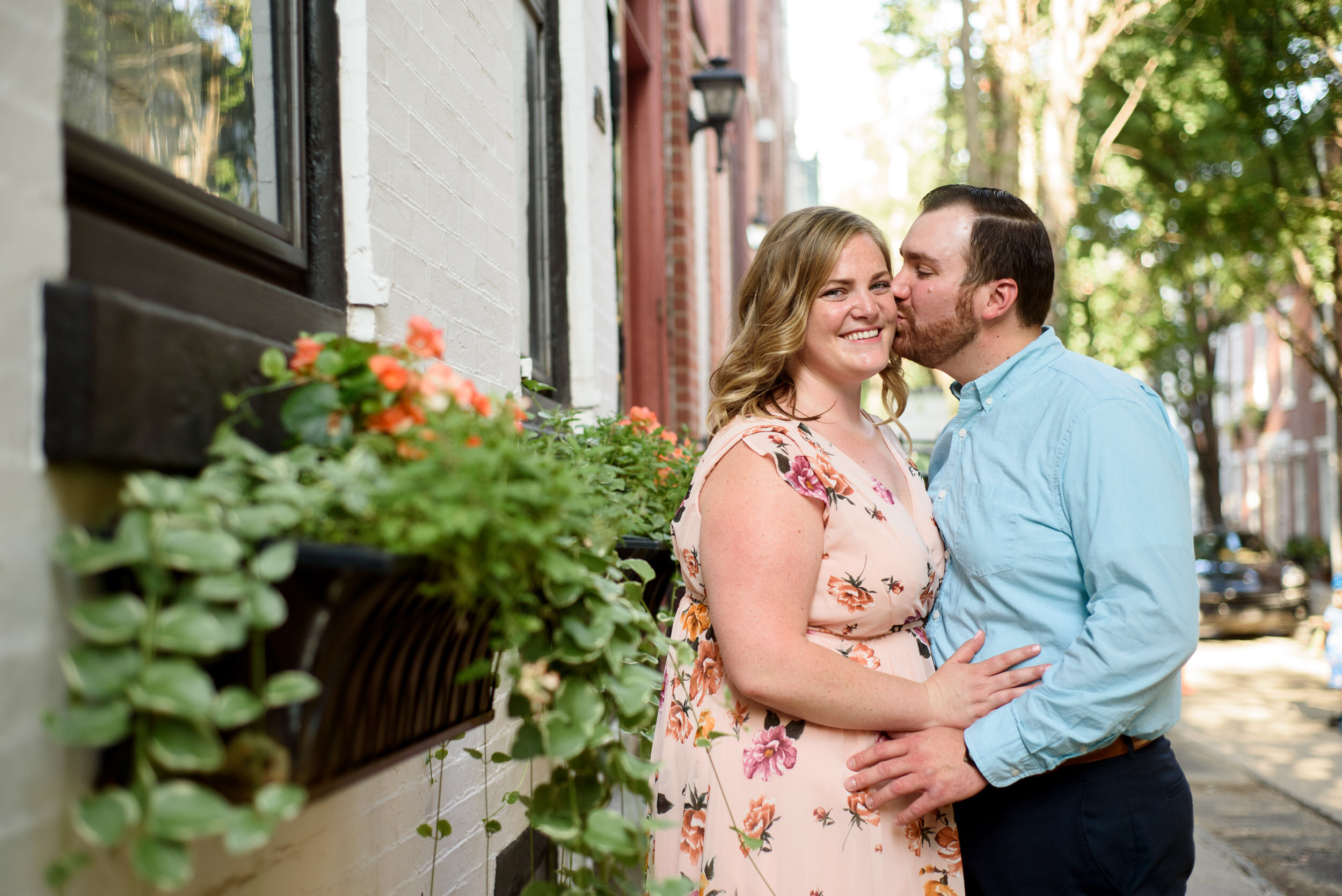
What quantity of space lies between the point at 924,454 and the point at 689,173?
2.71 metres

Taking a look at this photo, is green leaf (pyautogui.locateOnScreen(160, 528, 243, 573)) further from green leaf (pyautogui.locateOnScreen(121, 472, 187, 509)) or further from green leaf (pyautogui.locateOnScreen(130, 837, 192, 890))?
green leaf (pyautogui.locateOnScreen(130, 837, 192, 890))

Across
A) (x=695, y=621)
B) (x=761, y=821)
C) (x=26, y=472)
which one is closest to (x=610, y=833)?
(x=26, y=472)

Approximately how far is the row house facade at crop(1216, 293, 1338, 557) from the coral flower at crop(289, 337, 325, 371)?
24.7 metres

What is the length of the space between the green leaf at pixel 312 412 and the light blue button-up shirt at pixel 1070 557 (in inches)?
58.3

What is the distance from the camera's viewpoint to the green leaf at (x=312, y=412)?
132 cm

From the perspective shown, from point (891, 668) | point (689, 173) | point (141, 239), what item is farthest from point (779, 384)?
point (689, 173)

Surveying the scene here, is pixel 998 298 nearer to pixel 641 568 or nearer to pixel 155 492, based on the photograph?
pixel 641 568

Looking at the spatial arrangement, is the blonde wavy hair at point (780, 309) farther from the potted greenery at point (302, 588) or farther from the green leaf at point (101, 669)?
the green leaf at point (101, 669)

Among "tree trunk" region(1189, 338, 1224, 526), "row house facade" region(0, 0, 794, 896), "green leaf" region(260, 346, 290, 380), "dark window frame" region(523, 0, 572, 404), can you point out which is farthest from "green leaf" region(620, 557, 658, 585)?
"tree trunk" region(1189, 338, 1224, 526)

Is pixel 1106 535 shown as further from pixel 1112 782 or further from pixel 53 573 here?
pixel 53 573

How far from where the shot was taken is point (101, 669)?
1018 millimetres

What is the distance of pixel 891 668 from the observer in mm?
2232

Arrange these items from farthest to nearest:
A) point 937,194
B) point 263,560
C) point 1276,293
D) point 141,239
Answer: point 1276,293
point 937,194
point 141,239
point 263,560

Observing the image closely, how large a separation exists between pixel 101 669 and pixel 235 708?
130 mm
